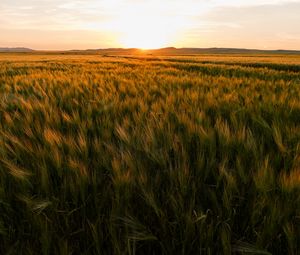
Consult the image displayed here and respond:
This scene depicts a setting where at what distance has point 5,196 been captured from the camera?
1063 millimetres

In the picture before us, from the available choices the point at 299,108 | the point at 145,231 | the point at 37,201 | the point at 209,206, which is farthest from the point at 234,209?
the point at 299,108

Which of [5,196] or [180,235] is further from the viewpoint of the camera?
[5,196]

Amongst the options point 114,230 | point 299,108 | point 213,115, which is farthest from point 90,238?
point 299,108

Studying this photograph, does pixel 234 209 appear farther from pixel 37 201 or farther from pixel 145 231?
pixel 37 201

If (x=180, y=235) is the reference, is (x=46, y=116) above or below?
above

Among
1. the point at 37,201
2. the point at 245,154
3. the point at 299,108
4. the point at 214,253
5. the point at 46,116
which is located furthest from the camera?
the point at 299,108

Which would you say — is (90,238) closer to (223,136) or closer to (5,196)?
(5,196)

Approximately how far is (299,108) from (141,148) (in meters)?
1.44

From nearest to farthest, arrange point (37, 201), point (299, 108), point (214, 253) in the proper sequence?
point (214, 253) → point (37, 201) → point (299, 108)

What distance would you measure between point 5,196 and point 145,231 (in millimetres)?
548

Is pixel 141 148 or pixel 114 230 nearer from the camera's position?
pixel 114 230

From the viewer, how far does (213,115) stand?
2.21 m

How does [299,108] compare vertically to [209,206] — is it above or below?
above

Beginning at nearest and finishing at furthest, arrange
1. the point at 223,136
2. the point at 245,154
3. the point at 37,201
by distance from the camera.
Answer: the point at 37,201 → the point at 245,154 → the point at 223,136
